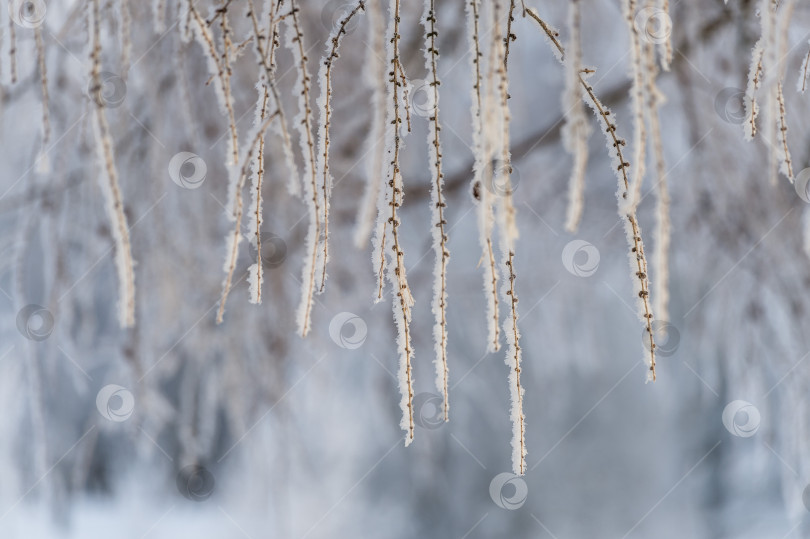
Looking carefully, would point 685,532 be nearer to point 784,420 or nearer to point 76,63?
point 784,420

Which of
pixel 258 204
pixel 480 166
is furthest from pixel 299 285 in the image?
pixel 480 166

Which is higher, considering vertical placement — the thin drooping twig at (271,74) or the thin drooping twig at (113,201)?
the thin drooping twig at (271,74)

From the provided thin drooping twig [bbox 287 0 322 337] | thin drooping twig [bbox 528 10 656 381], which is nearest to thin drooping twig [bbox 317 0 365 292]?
thin drooping twig [bbox 287 0 322 337]

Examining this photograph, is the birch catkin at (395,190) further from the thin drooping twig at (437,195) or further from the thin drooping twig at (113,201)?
the thin drooping twig at (113,201)

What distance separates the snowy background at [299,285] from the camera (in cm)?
87

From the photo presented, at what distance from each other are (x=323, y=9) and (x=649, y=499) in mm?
2388

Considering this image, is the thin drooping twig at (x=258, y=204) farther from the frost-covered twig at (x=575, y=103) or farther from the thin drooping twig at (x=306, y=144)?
the frost-covered twig at (x=575, y=103)

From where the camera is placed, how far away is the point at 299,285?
1.11 m

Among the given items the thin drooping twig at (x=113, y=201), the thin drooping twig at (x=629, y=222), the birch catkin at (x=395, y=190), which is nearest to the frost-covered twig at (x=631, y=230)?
the thin drooping twig at (x=629, y=222)

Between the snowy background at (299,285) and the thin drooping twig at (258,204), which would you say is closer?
the thin drooping twig at (258,204)

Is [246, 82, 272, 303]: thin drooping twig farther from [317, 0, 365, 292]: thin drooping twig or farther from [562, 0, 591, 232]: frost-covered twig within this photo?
[562, 0, 591, 232]: frost-covered twig

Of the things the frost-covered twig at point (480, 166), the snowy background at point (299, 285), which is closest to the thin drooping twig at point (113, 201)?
the snowy background at point (299, 285)

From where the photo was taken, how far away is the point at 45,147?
46 centimetres

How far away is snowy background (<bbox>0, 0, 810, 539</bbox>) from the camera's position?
870 mm
